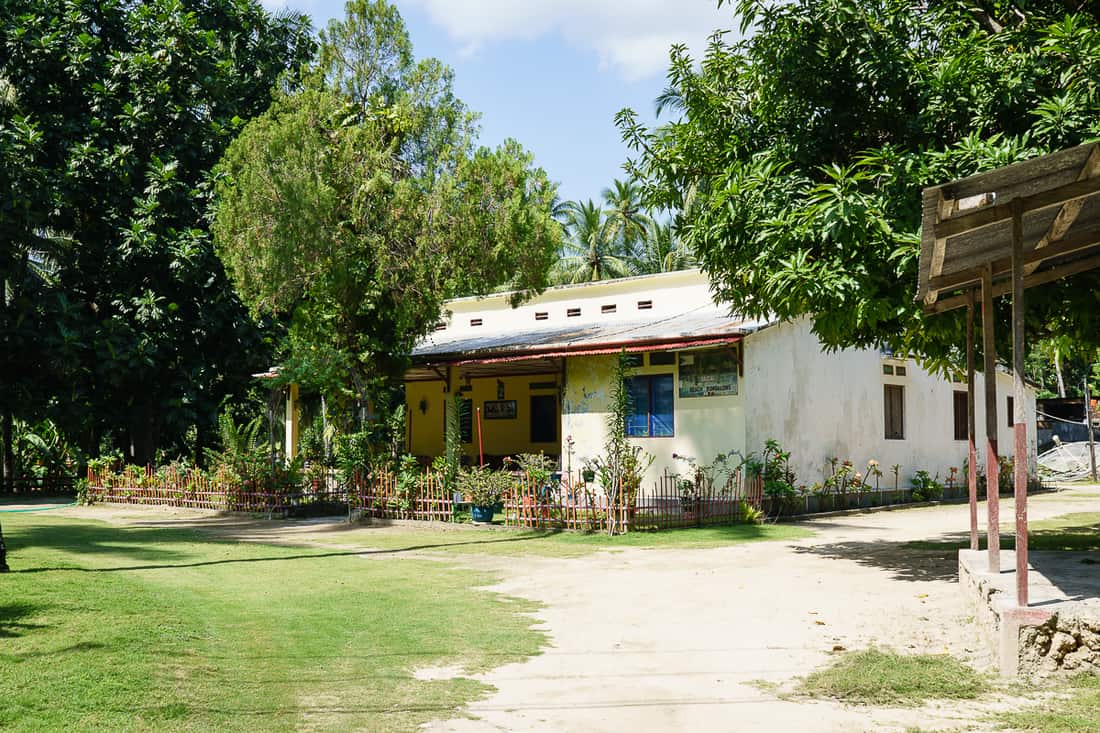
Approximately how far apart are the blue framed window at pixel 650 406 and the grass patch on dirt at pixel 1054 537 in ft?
20.1

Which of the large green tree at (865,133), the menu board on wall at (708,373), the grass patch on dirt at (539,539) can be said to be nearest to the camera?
the large green tree at (865,133)

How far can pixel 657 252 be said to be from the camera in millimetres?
50281

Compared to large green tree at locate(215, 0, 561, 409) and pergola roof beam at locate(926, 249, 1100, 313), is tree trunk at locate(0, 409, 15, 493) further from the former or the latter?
pergola roof beam at locate(926, 249, 1100, 313)

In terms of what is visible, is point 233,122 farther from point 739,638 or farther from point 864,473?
point 739,638

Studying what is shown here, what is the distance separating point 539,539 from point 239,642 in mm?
8312

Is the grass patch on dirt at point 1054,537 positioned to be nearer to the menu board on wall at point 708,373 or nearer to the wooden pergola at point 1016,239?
the wooden pergola at point 1016,239

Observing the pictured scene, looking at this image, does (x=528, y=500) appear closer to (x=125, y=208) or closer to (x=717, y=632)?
(x=717, y=632)

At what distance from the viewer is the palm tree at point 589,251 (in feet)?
164

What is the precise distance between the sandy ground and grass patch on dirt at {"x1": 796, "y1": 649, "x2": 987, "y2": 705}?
0.16 m

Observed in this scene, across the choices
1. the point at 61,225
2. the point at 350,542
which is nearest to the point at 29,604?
the point at 350,542

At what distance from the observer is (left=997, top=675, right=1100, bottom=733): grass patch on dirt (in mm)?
5203

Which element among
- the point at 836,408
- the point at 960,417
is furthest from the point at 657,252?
the point at 836,408

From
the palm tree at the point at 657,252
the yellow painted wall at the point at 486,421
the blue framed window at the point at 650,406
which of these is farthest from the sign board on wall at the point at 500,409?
the palm tree at the point at 657,252

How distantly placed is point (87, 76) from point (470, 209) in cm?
1532
